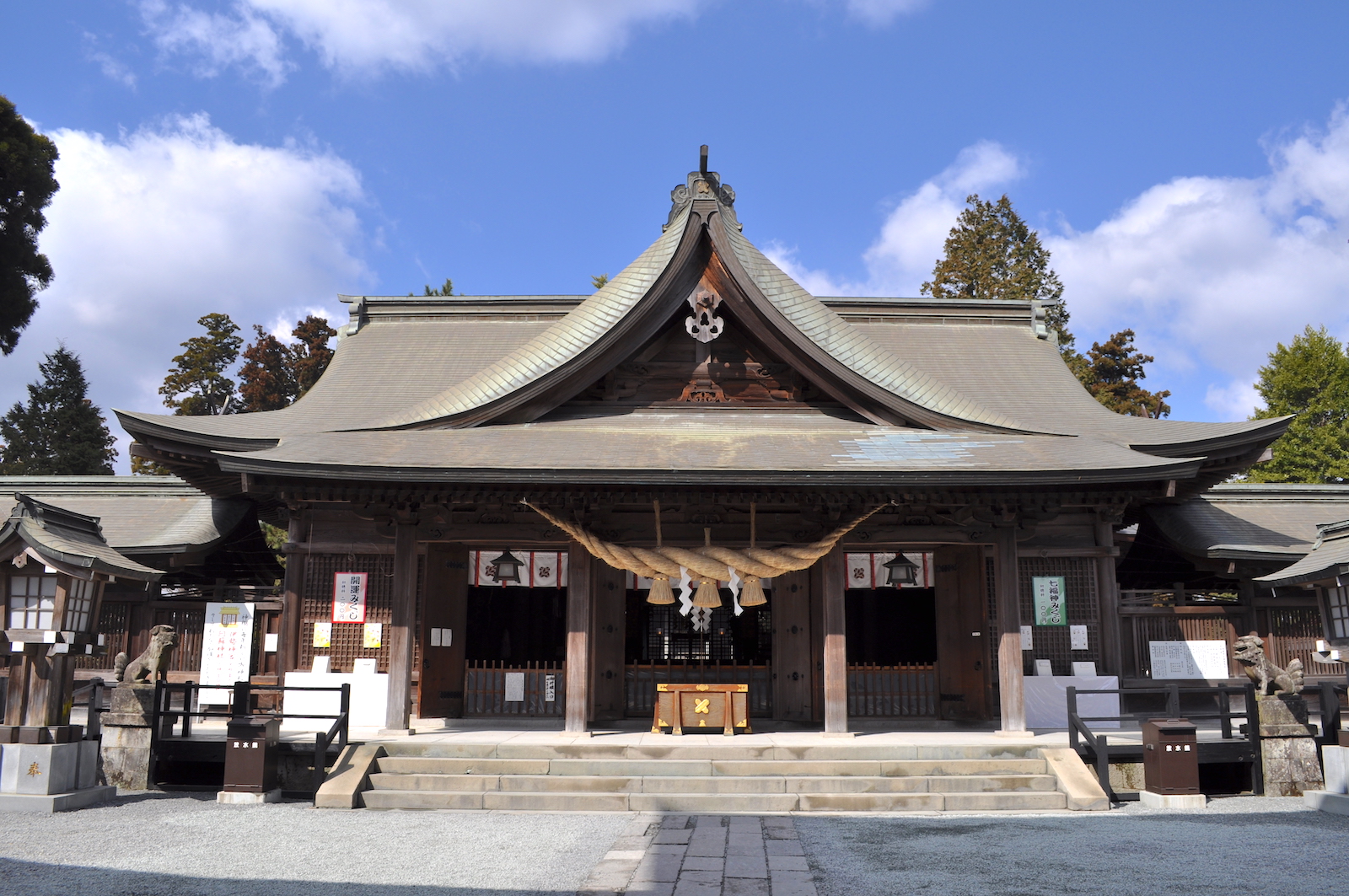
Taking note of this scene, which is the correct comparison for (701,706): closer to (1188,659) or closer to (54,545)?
(1188,659)

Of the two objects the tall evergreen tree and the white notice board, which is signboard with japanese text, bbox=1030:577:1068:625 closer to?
the white notice board

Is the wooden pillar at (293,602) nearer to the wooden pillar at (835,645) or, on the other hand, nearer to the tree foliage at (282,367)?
the wooden pillar at (835,645)

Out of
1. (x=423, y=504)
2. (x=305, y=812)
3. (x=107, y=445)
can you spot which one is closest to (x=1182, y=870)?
(x=305, y=812)

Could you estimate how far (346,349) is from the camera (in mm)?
19016

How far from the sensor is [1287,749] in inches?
422

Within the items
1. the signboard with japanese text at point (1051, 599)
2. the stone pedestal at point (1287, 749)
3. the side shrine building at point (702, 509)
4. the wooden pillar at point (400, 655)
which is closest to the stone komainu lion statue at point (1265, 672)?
the stone pedestal at point (1287, 749)

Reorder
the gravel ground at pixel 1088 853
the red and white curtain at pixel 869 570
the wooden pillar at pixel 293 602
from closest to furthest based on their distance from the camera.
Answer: the gravel ground at pixel 1088 853
the wooden pillar at pixel 293 602
the red and white curtain at pixel 869 570

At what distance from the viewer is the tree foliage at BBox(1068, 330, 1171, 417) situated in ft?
109

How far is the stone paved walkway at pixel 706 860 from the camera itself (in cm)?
655

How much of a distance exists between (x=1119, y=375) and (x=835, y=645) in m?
Result: 26.7

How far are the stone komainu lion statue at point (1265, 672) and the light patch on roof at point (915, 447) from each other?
355cm

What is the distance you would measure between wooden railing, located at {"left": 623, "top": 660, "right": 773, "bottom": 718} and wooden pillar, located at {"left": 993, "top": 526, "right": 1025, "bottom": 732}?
12.0ft

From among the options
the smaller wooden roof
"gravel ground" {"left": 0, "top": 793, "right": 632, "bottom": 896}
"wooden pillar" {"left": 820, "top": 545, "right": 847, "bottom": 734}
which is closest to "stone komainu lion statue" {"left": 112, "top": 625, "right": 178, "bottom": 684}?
the smaller wooden roof

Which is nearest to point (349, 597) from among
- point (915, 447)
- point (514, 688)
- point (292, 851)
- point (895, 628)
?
point (514, 688)
